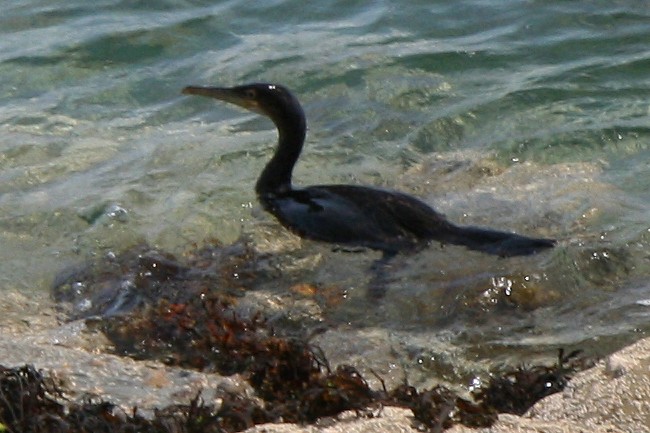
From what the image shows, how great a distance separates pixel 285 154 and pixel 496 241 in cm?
161

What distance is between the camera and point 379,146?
8992 mm

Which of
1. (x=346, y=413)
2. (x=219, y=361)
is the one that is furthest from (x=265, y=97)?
(x=346, y=413)

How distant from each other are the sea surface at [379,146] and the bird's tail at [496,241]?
0.08 m

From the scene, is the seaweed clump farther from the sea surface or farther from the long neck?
the long neck

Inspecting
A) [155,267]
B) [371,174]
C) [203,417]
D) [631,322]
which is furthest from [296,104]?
[203,417]

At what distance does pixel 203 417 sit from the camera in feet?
14.6

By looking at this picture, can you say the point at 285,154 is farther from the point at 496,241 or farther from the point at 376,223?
the point at 496,241

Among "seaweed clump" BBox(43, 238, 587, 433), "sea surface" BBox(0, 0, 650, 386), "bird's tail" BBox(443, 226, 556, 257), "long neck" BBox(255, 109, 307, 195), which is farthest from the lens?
"long neck" BBox(255, 109, 307, 195)

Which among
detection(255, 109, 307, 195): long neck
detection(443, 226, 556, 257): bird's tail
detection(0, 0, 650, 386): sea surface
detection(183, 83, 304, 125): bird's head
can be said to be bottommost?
detection(0, 0, 650, 386): sea surface

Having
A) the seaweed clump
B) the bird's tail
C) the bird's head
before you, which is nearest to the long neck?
the bird's head

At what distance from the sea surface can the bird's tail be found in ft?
0.26

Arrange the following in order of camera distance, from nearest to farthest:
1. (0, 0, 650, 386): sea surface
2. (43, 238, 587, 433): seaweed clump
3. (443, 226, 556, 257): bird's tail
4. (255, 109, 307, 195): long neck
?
1. (43, 238, 587, 433): seaweed clump
2. (0, 0, 650, 386): sea surface
3. (443, 226, 556, 257): bird's tail
4. (255, 109, 307, 195): long neck

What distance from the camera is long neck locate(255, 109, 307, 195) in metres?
7.91

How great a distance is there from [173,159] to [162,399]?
14.3ft
